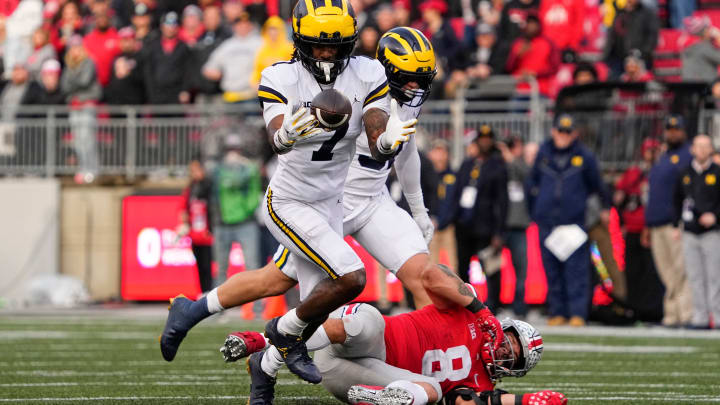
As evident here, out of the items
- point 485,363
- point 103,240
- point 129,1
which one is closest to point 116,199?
point 103,240

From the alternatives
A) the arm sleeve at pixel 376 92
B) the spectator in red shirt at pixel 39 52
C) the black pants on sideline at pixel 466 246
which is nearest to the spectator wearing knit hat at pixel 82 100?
the spectator in red shirt at pixel 39 52

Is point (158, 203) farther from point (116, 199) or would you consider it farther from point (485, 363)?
point (485, 363)

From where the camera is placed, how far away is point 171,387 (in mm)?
7418

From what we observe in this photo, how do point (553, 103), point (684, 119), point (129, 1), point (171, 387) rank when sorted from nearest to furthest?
point (171, 387) → point (684, 119) → point (553, 103) → point (129, 1)

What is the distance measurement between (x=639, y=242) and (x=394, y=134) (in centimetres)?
810

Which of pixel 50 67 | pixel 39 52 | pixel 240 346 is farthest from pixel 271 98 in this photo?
pixel 39 52

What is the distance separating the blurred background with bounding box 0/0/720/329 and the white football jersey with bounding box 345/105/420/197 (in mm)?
5455

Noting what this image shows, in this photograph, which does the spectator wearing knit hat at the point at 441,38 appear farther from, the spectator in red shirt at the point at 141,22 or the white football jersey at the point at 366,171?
the white football jersey at the point at 366,171

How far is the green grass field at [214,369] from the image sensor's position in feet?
23.1

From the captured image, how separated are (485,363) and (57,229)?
1167 centimetres

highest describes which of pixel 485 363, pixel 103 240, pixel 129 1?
pixel 129 1

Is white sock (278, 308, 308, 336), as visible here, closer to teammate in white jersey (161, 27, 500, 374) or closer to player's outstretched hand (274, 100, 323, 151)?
teammate in white jersey (161, 27, 500, 374)

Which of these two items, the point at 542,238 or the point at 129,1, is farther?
the point at 129,1

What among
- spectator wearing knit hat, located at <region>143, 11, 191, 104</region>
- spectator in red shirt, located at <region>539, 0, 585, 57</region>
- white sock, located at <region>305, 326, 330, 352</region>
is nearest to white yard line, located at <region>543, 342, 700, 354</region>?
white sock, located at <region>305, 326, 330, 352</region>
